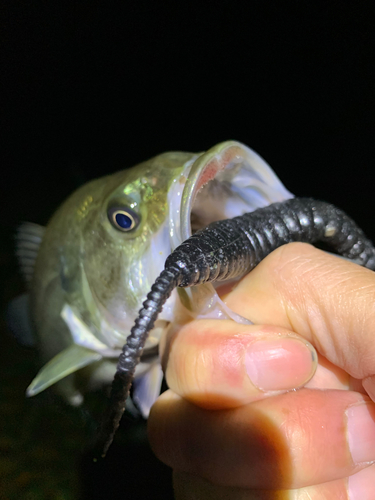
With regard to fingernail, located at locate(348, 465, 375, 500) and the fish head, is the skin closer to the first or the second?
fingernail, located at locate(348, 465, 375, 500)

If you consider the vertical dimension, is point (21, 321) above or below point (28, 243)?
below

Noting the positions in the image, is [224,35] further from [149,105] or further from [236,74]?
[149,105]

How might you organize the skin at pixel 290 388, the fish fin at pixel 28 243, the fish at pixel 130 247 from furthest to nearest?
the fish fin at pixel 28 243 < the fish at pixel 130 247 < the skin at pixel 290 388

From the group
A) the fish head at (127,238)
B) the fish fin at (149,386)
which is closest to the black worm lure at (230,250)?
the fish head at (127,238)

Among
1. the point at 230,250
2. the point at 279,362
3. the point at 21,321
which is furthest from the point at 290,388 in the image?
the point at 21,321

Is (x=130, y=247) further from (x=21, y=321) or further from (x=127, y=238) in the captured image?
(x=21, y=321)

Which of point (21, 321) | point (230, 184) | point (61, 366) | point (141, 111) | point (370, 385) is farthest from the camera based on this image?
point (141, 111)

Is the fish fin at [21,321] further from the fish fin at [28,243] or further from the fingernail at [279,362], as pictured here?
the fingernail at [279,362]
